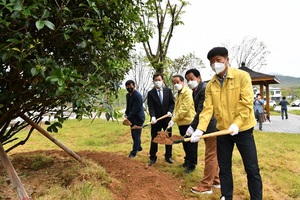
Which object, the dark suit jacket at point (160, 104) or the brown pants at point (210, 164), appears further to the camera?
the dark suit jacket at point (160, 104)

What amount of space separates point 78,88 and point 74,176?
58.1 inches

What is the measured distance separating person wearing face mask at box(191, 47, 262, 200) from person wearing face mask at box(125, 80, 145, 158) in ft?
7.51

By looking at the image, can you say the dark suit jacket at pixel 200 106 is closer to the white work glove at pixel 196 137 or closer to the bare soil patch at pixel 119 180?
the white work glove at pixel 196 137

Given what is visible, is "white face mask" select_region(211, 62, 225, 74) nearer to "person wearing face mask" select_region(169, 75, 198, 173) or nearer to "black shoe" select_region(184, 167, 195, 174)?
"person wearing face mask" select_region(169, 75, 198, 173)

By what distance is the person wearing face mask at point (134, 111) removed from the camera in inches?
202

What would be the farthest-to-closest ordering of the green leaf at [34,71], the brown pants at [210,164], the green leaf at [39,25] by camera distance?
the brown pants at [210,164] → the green leaf at [34,71] → the green leaf at [39,25]

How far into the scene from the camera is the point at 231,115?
2809 millimetres

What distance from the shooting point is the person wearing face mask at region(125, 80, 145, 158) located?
512 cm

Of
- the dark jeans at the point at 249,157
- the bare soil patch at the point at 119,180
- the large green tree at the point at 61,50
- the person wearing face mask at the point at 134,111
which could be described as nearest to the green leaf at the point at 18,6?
the large green tree at the point at 61,50

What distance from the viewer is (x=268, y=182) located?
4164 mm

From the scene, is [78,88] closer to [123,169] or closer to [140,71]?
[123,169]

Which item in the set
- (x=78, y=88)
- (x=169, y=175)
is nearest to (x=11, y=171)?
(x=78, y=88)

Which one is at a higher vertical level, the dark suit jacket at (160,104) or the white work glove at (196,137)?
the dark suit jacket at (160,104)

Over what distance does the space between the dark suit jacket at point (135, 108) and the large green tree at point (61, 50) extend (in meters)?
1.64
